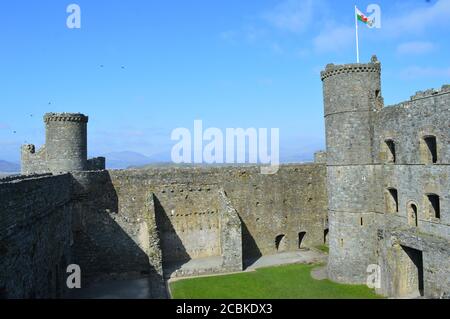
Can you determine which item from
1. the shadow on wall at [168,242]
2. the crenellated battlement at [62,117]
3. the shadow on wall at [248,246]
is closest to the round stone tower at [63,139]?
the crenellated battlement at [62,117]

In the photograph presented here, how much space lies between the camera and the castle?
1728 centimetres

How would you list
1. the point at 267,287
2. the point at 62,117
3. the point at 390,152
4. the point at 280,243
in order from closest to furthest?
the point at 390,152, the point at 267,287, the point at 62,117, the point at 280,243

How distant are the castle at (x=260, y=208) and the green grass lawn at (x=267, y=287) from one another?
0.97 metres

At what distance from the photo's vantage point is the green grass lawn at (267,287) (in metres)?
20.4

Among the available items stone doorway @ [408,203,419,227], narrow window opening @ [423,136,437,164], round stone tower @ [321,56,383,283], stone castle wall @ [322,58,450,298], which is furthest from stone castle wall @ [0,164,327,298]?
narrow window opening @ [423,136,437,164]

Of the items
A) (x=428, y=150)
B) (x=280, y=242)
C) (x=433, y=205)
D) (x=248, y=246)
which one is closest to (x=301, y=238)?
(x=280, y=242)

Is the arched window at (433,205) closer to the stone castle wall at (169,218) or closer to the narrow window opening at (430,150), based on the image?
the narrow window opening at (430,150)

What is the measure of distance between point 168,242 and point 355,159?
12524mm

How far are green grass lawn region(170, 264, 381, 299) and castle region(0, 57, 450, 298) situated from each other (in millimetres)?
966

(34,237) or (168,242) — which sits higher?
(34,237)

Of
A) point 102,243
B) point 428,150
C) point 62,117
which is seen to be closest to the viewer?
point 428,150

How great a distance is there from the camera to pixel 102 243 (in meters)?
24.0

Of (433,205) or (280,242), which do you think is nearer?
(433,205)

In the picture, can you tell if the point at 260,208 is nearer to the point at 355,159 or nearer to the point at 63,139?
the point at 355,159
